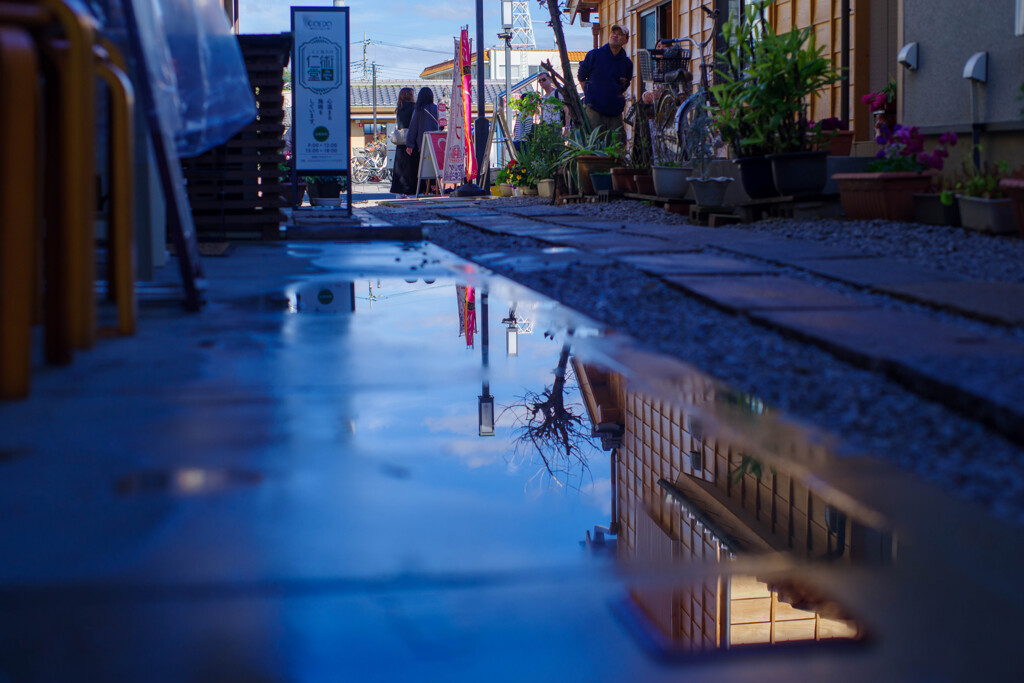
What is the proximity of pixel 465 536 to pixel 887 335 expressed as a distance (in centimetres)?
148

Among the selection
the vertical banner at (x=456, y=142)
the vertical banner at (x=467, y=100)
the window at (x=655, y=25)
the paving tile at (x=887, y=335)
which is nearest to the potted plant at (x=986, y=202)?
the paving tile at (x=887, y=335)

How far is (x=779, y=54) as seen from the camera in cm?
630

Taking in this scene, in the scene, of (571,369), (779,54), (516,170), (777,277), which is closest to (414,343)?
(571,369)

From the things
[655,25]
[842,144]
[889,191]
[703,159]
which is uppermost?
[655,25]

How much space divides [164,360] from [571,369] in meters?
0.90

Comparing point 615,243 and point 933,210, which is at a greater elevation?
point 933,210

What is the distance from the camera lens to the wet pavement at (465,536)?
3.20ft

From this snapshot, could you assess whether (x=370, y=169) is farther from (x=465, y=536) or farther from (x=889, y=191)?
(x=465, y=536)

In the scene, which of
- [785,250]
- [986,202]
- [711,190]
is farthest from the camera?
[711,190]

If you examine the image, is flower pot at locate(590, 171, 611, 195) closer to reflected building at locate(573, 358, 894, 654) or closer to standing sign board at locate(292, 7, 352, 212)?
standing sign board at locate(292, 7, 352, 212)

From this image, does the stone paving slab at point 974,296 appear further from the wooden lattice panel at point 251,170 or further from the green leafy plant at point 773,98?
the wooden lattice panel at point 251,170

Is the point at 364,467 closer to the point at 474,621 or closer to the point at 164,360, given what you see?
the point at 474,621

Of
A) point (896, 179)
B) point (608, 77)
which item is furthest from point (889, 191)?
point (608, 77)

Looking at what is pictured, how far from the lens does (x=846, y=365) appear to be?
89.4 inches
